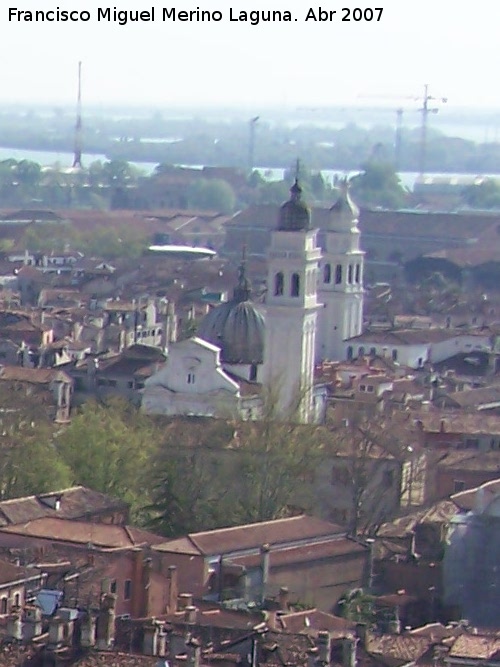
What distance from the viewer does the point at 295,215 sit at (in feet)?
126

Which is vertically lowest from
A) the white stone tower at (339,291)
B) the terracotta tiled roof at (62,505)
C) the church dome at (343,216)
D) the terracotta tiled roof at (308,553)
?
the terracotta tiled roof at (308,553)

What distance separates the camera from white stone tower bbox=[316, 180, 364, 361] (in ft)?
150

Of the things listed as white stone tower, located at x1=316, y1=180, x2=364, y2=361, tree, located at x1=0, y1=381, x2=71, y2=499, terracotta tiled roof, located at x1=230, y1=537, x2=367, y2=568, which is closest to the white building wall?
tree, located at x1=0, y1=381, x2=71, y2=499

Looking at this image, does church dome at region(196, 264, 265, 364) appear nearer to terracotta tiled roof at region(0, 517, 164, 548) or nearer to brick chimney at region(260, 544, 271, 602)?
terracotta tiled roof at region(0, 517, 164, 548)

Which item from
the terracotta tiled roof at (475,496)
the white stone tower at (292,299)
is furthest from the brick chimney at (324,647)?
the white stone tower at (292,299)

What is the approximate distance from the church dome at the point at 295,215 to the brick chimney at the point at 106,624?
1890 cm

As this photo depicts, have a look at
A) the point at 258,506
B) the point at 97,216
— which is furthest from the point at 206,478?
the point at 97,216

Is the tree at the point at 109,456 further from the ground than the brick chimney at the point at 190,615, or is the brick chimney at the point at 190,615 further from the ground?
the tree at the point at 109,456

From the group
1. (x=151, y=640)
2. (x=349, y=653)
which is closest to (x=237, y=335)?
(x=151, y=640)

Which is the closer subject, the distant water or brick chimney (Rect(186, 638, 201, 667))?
brick chimney (Rect(186, 638, 201, 667))

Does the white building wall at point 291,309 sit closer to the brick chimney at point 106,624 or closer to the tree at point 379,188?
the brick chimney at point 106,624

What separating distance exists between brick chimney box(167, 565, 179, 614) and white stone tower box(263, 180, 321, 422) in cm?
1289

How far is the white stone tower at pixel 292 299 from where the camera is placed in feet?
120

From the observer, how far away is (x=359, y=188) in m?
101
